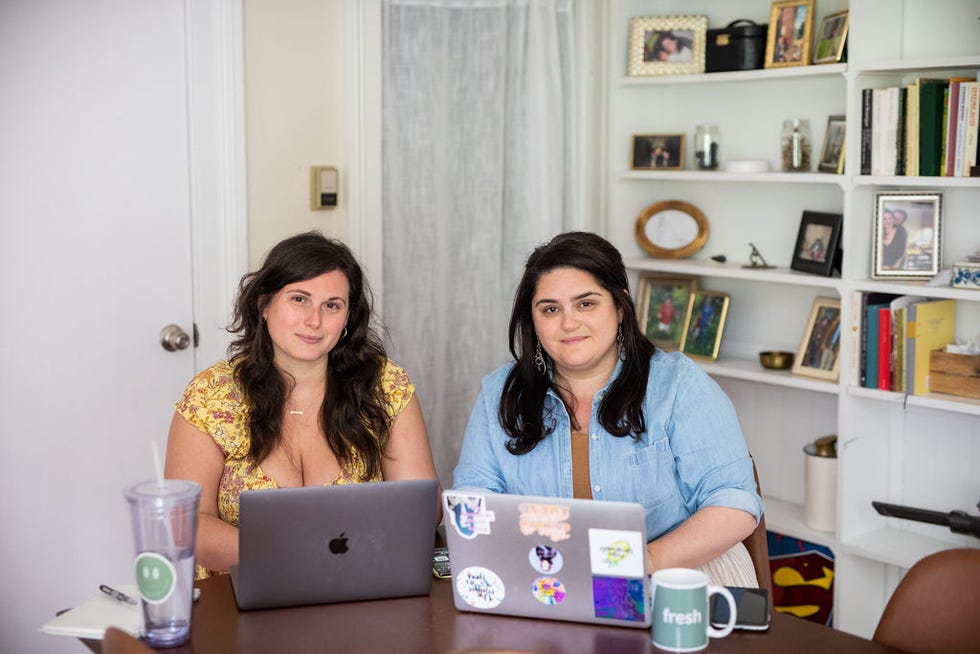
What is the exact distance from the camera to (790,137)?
3551 mm

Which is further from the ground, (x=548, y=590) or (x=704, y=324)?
(x=704, y=324)

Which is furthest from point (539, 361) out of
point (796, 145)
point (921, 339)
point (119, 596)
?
point (796, 145)

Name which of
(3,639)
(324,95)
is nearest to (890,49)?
(324,95)

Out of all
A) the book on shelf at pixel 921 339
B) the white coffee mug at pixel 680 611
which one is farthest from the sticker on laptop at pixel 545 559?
the book on shelf at pixel 921 339

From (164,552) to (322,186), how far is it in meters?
1.93

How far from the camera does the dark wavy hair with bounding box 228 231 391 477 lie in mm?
2453

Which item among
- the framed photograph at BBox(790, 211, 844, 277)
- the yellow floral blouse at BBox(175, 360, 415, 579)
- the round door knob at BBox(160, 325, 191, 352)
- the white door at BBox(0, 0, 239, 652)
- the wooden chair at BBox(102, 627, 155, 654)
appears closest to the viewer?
the wooden chair at BBox(102, 627, 155, 654)

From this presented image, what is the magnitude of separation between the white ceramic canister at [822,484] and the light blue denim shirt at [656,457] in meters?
1.21

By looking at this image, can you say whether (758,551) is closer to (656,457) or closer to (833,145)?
(656,457)

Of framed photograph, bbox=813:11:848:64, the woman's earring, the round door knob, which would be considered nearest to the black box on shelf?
framed photograph, bbox=813:11:848:64

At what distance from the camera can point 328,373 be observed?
2.55 metres

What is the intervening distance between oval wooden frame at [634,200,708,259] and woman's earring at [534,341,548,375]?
1.50 metres

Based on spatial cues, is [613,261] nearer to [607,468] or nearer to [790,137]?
[607,468]

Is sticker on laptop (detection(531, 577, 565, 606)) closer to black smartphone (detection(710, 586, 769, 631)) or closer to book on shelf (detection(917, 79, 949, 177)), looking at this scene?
black smartphone (detection(710, 586, 769, 631))
